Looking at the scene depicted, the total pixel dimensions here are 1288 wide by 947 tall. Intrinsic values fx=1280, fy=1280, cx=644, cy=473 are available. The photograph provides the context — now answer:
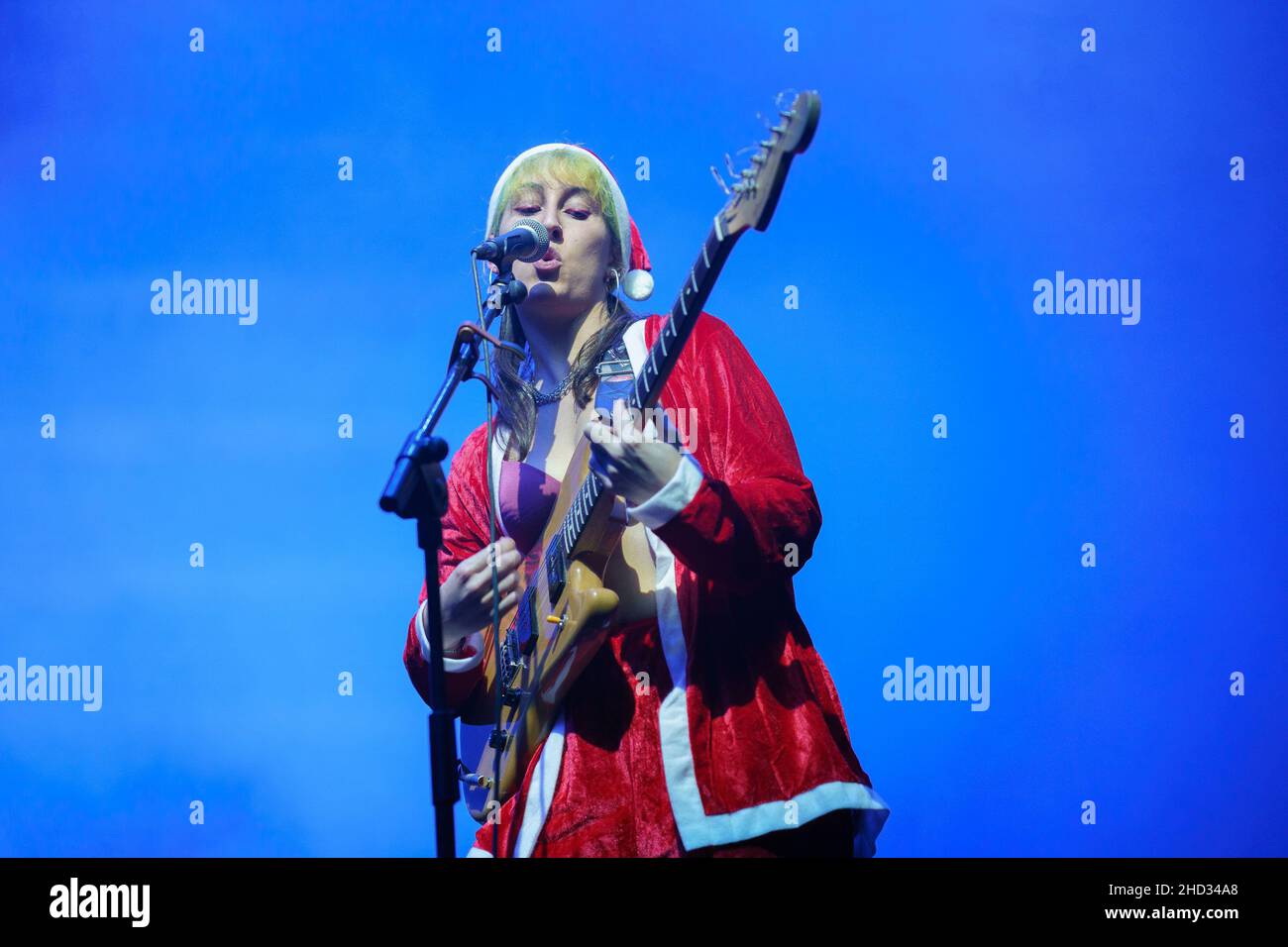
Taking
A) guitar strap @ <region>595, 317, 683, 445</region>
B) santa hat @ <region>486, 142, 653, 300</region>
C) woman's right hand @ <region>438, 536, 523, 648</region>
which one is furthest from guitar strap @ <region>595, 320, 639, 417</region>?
woman's right hand @ <region>438, 536, 523, 648</region>

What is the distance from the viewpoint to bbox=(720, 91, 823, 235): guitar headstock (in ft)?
5.66

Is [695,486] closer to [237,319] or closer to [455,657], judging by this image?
[455,657]

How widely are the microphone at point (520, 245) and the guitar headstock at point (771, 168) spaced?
388 millimetres

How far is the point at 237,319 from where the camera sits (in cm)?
267

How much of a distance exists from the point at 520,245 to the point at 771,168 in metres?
0.49

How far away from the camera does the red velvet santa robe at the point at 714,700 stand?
1918mm

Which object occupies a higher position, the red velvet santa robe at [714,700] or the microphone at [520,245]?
the microphone at [520,245]

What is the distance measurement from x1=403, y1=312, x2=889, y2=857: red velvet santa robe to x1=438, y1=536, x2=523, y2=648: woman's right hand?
20 cm

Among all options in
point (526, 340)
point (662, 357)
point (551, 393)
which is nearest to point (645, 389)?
point (662, 357)

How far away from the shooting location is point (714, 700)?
6.43ft

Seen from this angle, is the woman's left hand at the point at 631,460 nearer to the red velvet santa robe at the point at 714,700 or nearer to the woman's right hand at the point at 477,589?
the red velvet santa robe at the point at 714,700

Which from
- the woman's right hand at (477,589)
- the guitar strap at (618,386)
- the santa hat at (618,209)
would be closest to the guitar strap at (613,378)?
the guitar strap at (618,386)
